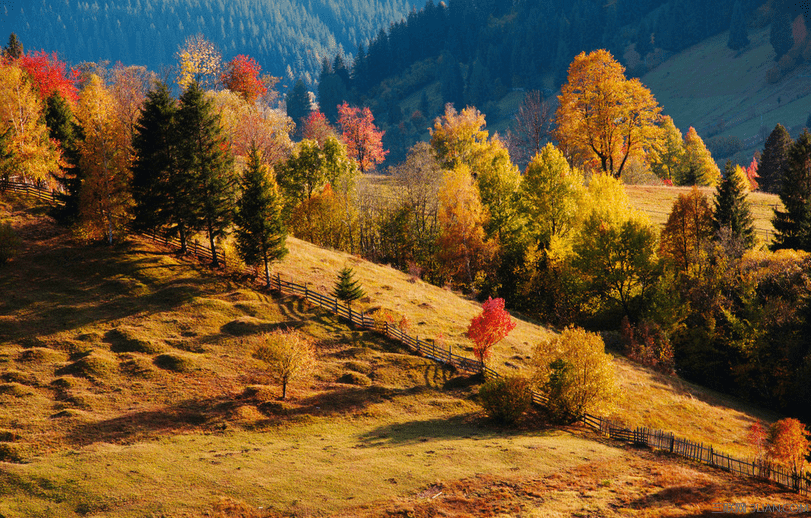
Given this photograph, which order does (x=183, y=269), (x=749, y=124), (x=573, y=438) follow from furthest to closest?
(x=749, y=124) < (x=183, y=269) < (x=573, y=438)

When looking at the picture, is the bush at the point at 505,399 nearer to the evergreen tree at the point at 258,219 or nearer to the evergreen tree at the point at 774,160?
the evergreen tree at the point at 258,219

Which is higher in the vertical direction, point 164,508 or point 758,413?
point 758,413

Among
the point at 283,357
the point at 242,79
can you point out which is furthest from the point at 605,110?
the point at 283,357

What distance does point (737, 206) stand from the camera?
55.7 m

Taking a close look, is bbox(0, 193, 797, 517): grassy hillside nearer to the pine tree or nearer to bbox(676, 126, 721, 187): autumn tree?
the pine tree

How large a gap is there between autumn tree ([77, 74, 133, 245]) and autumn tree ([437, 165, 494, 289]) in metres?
34.3

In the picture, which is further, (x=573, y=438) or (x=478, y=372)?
(x=478, y=372)

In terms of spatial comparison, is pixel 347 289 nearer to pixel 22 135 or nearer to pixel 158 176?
pixel 158 176

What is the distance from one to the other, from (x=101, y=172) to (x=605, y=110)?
62.1 meters

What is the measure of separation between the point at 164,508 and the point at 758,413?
45.8 meters

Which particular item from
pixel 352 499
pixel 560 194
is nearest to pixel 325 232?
pixel 560 194

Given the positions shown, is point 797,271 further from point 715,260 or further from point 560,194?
point 560,194

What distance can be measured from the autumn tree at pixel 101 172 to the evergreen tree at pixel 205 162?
5932 millimetres

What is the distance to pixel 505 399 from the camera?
3503cm
